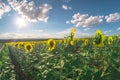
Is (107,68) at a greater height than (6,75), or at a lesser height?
greater

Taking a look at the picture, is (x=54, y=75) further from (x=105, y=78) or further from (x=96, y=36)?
(x=96, y=36)

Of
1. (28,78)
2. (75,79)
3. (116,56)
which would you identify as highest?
(116,56)

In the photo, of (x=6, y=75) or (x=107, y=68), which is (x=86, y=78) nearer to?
(x=107, y=68)

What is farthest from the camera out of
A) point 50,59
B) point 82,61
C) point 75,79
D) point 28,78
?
point 28,78

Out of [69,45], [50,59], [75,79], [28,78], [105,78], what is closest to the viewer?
[105,78]

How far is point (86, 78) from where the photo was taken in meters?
4.59

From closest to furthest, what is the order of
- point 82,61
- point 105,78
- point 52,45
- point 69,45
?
point 105,78
point 82,61
point 69,45
point 52,45

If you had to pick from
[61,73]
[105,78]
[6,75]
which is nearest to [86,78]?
[105,78]

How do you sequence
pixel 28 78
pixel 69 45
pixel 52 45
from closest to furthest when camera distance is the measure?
pixel 69 45, pixel 28 78, pixel 52 45

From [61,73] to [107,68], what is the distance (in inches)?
40.4

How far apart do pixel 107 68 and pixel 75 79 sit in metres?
0.78

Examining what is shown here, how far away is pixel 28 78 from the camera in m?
8.94

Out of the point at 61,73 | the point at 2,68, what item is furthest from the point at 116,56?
the point at 2,68

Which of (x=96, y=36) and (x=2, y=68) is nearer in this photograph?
(x=96, y=36)
